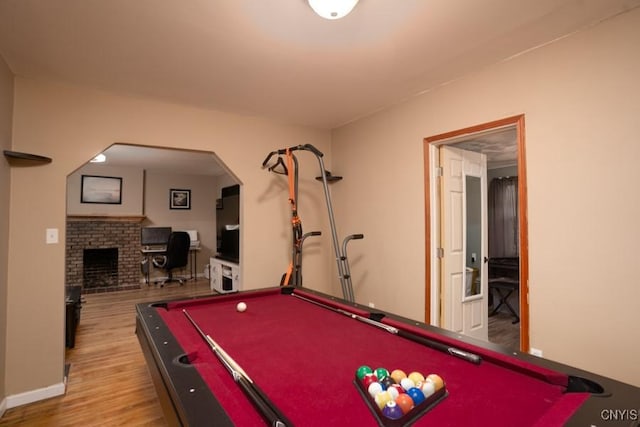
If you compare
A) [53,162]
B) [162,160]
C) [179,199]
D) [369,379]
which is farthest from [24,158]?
[179,199]

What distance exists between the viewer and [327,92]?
2.88m

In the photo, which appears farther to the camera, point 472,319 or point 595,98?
point 472,319

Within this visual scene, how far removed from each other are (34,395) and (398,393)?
3010mm

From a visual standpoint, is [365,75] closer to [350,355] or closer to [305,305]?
[305,305]

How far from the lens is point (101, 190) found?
6.38 m

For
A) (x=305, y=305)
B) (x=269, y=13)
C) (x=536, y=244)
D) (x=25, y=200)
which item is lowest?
(x=305, y=305)

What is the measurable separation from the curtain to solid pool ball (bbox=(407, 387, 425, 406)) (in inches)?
196

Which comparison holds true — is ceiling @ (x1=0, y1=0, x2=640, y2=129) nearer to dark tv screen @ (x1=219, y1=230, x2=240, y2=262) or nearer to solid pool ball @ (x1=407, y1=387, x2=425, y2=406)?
solid pool ball @ (x1=407, y1=387, x2=425, y2=406)

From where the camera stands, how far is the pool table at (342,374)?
0.84m

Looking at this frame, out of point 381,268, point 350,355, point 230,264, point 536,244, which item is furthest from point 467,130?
point 230,264

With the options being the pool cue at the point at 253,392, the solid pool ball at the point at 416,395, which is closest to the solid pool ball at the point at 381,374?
the solid pool ball at the point at 416,395

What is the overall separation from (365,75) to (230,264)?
148 inches

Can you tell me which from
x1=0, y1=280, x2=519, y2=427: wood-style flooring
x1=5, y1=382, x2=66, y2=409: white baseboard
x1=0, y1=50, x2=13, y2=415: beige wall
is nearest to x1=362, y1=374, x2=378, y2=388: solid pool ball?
x1=0, y1=280, x2=519, y2=427: wood-style flooring

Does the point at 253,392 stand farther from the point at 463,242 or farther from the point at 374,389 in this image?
the point at 463,242
